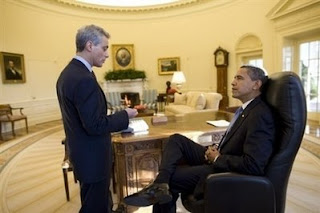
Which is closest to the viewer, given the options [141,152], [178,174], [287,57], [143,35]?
[178,174]

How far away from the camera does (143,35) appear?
10320 mm

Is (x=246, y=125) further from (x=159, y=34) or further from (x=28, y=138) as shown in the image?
(x=159, y=34)

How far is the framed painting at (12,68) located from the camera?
6.48 metres

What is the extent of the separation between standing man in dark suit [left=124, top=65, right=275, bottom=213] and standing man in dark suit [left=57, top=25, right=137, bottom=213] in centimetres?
26

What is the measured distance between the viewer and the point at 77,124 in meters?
1.43

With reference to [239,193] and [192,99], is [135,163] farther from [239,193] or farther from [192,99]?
[192,99]

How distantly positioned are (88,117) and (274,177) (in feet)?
3.83

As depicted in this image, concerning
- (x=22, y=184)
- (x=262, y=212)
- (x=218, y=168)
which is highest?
(x=218, y=168)

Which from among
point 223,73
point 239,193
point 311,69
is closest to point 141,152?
point 239,193

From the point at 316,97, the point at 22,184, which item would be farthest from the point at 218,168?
the point at 316,97

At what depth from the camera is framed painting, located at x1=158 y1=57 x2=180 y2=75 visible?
33.2 feet

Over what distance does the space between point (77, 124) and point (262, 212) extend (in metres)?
1.23

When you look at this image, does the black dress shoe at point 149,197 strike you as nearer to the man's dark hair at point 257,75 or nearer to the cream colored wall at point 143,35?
the man's dark hair at point 257,75

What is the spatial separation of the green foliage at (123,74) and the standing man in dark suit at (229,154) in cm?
796
